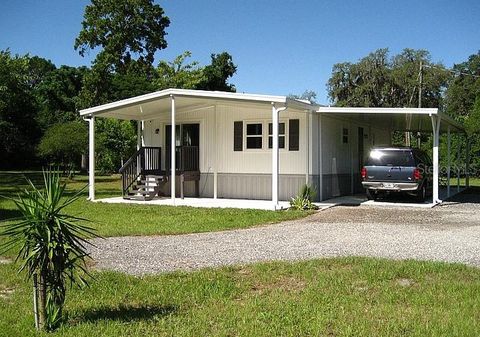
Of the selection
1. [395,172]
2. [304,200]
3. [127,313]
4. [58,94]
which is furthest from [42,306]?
[58,94]

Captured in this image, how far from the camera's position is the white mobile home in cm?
1650

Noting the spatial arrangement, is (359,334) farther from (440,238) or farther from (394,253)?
(440,238)

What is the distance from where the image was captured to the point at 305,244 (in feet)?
30.1

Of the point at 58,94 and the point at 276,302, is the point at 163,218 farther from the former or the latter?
the point at 58,94

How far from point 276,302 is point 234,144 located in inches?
499

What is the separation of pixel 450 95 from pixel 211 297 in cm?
5184

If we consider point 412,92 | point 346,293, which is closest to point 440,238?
point 346,293

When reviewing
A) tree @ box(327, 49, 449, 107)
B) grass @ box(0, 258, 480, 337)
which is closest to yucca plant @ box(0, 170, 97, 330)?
grass @ box(0, 258, 480, 337)

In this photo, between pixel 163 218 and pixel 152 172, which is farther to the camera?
pixel 152 172

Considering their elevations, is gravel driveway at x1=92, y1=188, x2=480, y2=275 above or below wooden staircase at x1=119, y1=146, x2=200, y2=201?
below

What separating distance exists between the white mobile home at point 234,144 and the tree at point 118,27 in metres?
21.3

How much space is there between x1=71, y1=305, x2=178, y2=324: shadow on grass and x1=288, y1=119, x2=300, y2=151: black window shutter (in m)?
12.0

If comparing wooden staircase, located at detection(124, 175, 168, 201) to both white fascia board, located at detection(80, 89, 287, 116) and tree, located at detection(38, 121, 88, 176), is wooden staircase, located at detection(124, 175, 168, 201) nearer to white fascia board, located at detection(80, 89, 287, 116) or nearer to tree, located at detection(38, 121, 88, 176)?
white fascia board, located at detection(80, 89, 287, 116)

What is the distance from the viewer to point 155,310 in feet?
17.2
